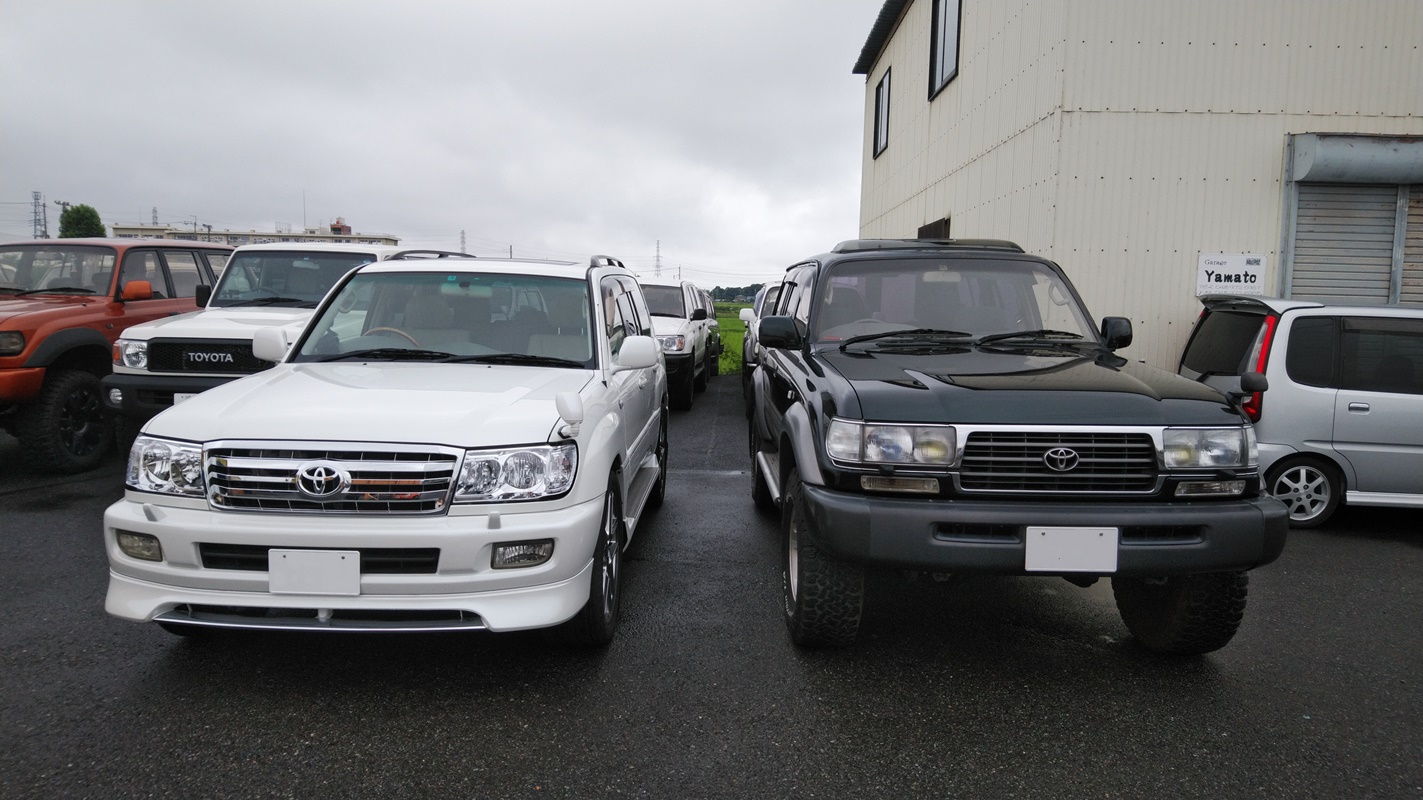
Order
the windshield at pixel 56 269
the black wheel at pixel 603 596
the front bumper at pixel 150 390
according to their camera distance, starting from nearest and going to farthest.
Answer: the black wheel at pixel 603 596 → the front bumper at pixel 150 390 → the windshield at pixel 56 269

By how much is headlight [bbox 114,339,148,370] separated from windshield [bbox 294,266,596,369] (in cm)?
309

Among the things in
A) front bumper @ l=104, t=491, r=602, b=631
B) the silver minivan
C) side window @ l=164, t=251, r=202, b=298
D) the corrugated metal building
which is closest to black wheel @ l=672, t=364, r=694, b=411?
the corrugated metal building

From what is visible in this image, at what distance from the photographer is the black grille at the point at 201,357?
6.60m

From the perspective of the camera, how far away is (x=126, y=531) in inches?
122

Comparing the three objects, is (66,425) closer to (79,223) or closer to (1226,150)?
(1226,150)

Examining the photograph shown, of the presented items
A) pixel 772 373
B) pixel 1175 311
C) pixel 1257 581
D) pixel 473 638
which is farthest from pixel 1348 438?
pixel 473 638

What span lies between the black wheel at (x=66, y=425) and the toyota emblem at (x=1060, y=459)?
7541 mm

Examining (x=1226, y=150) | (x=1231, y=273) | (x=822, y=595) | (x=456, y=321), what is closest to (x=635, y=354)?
(x=456, y=321)

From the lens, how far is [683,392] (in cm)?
1180

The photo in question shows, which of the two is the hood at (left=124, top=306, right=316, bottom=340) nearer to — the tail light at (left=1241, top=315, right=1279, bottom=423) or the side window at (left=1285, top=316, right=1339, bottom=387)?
the tail light at (left=1241, top=315, right=1279, bottom=423)

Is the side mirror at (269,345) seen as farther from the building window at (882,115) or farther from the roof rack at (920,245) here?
the building window at (882,115)

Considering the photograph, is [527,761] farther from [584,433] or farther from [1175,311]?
[1175,311]

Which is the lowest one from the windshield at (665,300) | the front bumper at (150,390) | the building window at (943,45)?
the front bumper at (150,390)

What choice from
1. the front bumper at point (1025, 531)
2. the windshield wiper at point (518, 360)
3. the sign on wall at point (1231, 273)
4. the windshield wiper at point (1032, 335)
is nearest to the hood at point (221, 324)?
the windshield wiper at point (518, 360)
